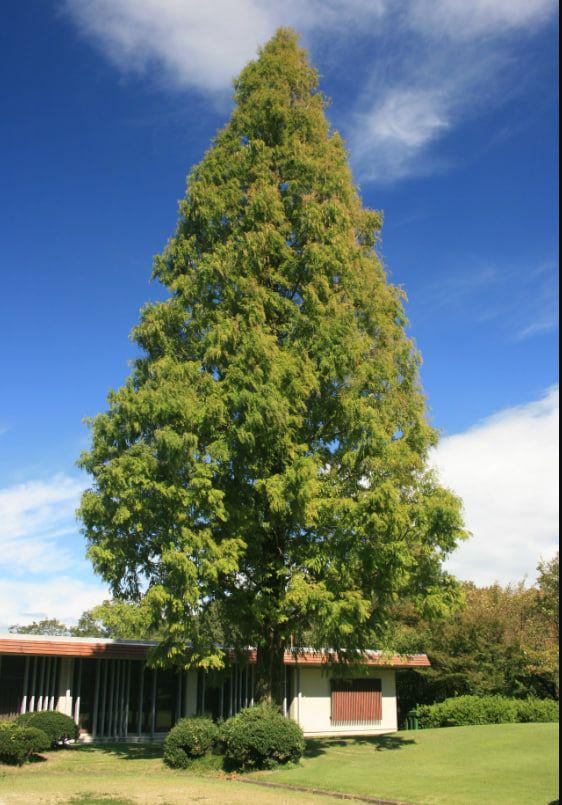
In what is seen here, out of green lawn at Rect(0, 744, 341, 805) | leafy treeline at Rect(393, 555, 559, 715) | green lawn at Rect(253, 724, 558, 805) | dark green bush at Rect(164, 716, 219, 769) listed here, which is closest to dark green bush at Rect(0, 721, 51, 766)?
green lawn at Rect(0, 744, 341, 805)

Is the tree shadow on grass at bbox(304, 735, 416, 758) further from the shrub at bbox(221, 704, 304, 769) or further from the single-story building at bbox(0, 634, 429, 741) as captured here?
the shrub at bbox(221, 704, 304, 769)

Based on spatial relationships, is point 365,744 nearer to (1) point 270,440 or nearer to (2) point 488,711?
(2) point 488,711

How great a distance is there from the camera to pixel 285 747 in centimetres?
1560

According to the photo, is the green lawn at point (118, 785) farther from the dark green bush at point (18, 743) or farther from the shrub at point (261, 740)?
the shrub at point (261, 740)

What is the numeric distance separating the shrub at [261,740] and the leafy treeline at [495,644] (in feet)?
41.9

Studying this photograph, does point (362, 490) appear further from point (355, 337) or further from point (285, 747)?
point (285, 747)

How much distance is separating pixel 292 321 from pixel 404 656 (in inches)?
633

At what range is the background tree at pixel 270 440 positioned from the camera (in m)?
16.0

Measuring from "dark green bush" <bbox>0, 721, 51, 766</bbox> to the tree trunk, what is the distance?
5.60 m

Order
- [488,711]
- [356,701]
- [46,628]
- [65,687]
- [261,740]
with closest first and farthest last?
[261,740] → [65,687] → [488,711] → [356,701] → [46,628]

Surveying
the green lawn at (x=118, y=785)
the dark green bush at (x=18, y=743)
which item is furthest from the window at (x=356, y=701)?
the dark green bush at (x=18, y=743)

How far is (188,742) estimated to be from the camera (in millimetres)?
16422

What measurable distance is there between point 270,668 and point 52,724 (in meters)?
6.55

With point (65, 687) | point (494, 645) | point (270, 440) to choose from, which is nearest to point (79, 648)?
point (65, 687)
